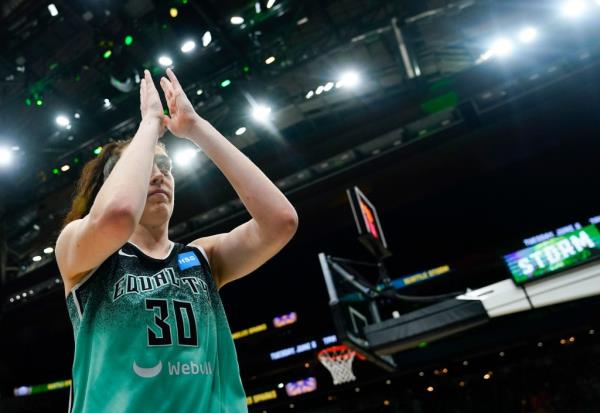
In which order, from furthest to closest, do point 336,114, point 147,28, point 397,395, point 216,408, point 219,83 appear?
point 397,395
point 336,114
point 219,83
point 147,28
point 216,408

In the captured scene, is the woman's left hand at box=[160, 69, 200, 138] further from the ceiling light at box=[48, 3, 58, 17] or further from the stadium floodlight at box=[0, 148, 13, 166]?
the stadium floodlight at box=[0, 148, 13, 166]

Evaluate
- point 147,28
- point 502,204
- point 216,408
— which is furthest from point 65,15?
point 502,204

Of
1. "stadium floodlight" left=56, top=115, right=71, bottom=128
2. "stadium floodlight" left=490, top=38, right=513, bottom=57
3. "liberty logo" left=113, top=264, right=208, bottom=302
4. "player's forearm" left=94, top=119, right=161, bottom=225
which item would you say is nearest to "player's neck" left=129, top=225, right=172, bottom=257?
"liberty logo" left=113, top=264, right=208, bottom=302

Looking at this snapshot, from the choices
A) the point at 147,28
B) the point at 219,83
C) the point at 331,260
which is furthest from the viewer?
the point at 219,83

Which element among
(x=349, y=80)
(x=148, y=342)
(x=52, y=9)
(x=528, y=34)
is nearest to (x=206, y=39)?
(x=52, y=9)

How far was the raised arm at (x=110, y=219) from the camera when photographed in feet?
3.02

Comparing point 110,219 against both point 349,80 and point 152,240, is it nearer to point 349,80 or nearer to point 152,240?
point 152,240

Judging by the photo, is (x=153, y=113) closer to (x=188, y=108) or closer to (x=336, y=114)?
(x=188, y=108)

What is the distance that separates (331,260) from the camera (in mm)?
6086

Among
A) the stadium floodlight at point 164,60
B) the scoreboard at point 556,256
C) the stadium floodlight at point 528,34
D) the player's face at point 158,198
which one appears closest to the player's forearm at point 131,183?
the player's face at point 158,198

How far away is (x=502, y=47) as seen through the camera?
24.1 feet

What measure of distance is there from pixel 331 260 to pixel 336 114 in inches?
137

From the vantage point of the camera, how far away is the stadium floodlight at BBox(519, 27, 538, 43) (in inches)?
279

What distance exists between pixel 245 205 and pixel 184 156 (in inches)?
271
